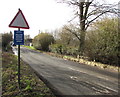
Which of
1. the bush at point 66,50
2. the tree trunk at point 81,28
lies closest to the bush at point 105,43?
the tree trunk at point 81,28

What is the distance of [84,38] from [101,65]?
3767mm

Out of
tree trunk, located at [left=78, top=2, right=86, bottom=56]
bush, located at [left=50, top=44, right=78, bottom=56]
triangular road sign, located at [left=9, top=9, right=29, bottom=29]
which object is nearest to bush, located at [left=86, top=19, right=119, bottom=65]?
tree trunk, located at [left=78, top=2, right=86, bottom=56]

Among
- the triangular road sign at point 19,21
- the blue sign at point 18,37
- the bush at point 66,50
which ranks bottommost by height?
the bush at point 66,50

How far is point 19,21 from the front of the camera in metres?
4.24

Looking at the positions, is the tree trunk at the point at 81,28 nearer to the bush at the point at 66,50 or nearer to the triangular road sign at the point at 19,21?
the bush at the point at 66,50

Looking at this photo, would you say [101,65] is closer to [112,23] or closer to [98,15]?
[112,23]

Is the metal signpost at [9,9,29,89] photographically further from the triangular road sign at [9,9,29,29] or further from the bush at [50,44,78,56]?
the bush at [50,44,78,56]

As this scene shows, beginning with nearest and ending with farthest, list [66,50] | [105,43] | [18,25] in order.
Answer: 1. [18,25]
2. [105,43]
3. [66,50]

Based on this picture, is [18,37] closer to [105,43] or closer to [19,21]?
→ [19,21]

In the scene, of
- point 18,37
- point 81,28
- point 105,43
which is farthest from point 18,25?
point 81,28

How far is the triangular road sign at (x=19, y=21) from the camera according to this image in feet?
13.5

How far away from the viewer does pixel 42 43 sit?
1077 inches

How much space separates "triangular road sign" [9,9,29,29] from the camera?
4123 millimetres

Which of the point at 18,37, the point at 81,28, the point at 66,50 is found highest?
the point at 81,28
